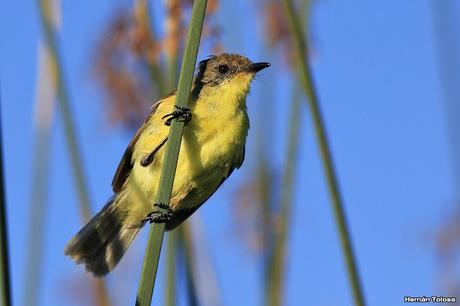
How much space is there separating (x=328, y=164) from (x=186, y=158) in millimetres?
1196

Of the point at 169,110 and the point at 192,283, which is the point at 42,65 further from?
the point at 192,283

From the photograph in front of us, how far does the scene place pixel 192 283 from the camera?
317cm

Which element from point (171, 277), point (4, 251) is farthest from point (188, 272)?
point (4, 251)

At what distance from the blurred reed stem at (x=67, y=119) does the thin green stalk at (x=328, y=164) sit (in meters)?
1.24

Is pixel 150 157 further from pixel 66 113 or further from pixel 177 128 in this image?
pixel 177 128

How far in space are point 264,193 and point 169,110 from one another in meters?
0.76

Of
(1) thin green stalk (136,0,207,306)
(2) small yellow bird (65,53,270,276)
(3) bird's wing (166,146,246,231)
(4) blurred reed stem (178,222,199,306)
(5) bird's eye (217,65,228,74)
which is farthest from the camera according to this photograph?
(5) bird's eye (217,65,228,74)

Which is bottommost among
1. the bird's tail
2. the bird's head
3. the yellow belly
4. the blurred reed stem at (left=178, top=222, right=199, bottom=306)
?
the blurred reed stem at (left=178, top=222, right=199, bottom=306)

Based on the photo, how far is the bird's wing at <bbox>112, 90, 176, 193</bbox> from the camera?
415cm

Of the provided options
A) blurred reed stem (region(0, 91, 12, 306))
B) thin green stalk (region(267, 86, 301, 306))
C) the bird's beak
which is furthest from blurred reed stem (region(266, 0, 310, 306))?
blurred reed stem (region(0, 91, 12, 306))

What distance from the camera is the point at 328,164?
2.83m

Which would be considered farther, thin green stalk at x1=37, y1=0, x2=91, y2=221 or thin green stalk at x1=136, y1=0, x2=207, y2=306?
thin green stalk at x1=37, y1=0, x2=91, y2=221

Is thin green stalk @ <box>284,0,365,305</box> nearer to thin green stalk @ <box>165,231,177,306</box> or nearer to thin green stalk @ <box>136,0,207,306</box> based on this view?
thin green stalk @ <box>136,0,207,306</box>

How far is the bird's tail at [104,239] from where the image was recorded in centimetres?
419
